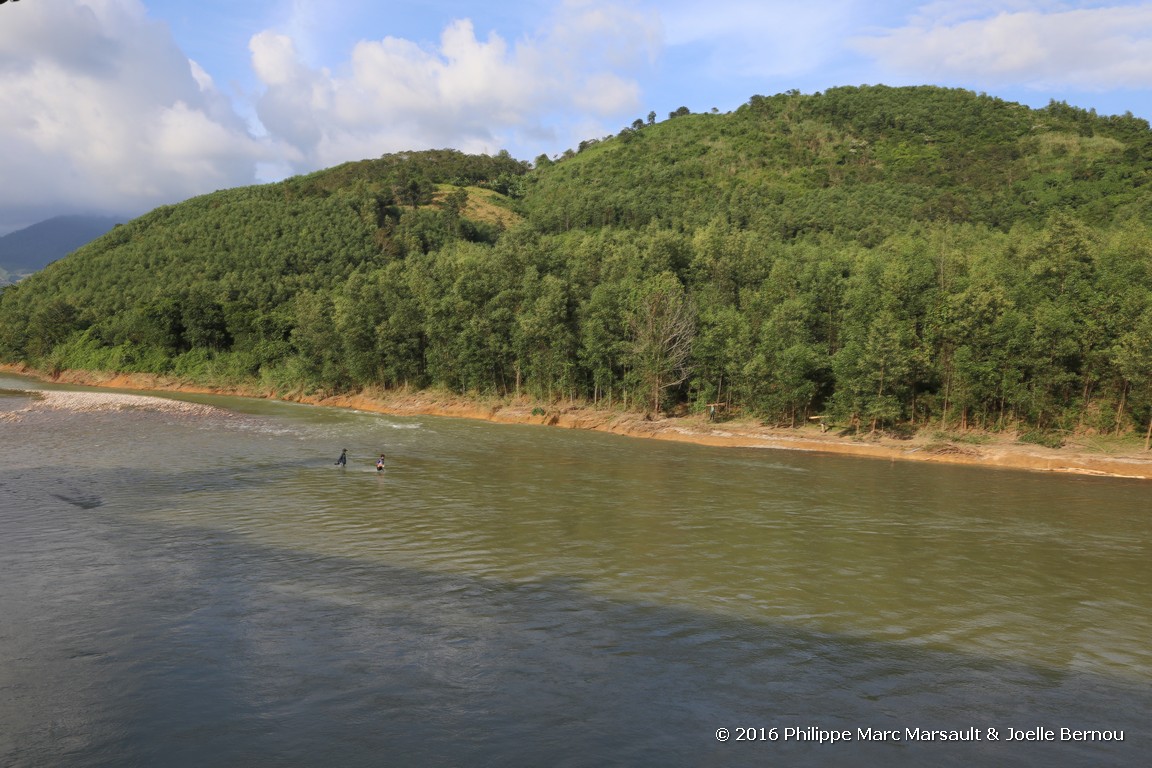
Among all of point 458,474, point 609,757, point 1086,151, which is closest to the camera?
point 609,757

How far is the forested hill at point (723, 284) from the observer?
49812mm

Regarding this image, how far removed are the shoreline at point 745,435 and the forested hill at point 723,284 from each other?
7.30ft

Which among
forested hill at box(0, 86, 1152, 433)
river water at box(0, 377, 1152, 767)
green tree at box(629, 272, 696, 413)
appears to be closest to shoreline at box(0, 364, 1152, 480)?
forested hill at box(0, 86, 1152, 433)

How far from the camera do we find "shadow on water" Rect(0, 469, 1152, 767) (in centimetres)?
1223

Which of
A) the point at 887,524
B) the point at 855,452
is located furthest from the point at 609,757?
the point at 855,452

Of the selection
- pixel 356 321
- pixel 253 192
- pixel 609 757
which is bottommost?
pixel 609 757

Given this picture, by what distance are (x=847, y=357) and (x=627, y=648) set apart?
1626 inches

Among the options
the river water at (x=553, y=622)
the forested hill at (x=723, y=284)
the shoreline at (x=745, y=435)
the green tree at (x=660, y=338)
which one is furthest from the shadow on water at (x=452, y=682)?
the green tree at (x=660, y=338)

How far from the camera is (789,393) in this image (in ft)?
178

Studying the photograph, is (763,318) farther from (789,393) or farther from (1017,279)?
(1017,279)

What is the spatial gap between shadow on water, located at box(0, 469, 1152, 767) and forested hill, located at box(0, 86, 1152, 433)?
37.7 meters

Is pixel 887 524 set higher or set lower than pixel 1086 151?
lower

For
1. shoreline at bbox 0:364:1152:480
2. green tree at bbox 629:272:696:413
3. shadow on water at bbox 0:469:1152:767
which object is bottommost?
shadow on water at bbox 0:469:1152:767

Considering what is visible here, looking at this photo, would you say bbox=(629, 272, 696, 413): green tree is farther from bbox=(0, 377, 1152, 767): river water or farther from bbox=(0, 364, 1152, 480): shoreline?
bbox=(0, 377, 1152, 767): river water
